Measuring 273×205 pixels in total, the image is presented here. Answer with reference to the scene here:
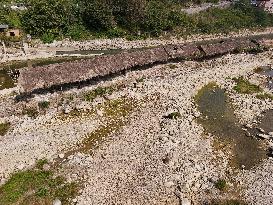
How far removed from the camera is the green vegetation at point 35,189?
1289 inches

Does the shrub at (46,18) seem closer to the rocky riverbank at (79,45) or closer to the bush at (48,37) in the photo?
the bush at (48,37)

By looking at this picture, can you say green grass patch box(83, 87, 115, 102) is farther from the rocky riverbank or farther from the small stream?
the small stream

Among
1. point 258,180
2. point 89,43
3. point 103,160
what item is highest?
point 89,43

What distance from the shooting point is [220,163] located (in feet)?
125

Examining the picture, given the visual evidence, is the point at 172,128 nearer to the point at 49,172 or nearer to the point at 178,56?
the point at 49,172

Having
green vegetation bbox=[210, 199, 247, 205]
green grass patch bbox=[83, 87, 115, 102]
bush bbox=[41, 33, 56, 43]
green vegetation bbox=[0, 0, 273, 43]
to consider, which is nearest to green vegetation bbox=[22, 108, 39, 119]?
green grass patch bbox=[83, 87, 115, 102]

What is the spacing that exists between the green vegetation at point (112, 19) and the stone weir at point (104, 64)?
11.6m

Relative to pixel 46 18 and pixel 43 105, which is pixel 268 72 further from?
pixel 46 18

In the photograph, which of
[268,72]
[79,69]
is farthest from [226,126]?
[268,72]

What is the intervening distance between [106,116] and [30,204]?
14.1 meters

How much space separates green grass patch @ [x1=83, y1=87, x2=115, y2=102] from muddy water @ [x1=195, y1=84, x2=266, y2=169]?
403 inches

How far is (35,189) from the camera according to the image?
3369 centimetres

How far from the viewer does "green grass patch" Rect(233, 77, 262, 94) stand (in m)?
51.9

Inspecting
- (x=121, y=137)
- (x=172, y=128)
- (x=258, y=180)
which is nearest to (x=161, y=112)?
(x=172, y=128)
